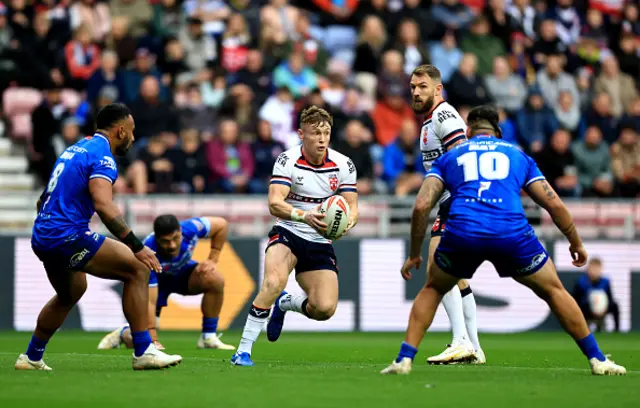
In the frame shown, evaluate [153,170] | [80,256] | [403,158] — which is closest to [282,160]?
[80,256]

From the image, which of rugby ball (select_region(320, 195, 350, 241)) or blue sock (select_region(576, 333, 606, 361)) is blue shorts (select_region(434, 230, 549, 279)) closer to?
blue sock (select_region(576, 333, 606, 361))

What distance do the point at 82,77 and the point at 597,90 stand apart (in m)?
10.7

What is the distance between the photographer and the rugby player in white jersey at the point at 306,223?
1166 cm

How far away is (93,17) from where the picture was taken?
23.0m

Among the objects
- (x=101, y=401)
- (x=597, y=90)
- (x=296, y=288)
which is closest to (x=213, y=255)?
(x=296, y=288)

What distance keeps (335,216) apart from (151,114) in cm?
1036

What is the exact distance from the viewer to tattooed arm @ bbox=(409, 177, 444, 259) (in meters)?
9.86

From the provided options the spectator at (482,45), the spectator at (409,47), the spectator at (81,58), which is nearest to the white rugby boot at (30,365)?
the spectator at (81,58)

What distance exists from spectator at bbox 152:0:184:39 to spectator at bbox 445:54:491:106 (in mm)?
5607

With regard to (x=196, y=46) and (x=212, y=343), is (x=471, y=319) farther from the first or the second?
(x=196, y=46)

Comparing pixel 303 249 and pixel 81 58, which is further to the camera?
pixel 81 58

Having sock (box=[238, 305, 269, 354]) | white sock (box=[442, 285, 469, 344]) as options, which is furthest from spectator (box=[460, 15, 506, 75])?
sock (box=[238, 305, 269, 354])

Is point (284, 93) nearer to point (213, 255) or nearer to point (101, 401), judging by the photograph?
point (213, 255)

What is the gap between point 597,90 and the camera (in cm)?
2456
